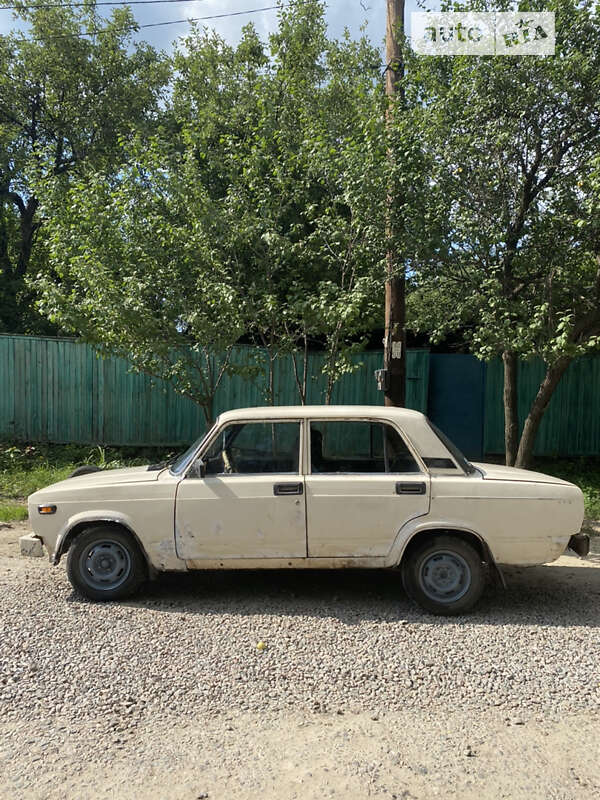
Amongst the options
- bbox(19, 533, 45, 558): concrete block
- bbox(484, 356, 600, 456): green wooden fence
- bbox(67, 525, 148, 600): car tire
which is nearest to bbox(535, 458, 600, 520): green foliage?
bbox(484, 356, 600, 456): green wooden fence

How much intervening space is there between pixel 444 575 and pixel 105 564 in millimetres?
2693

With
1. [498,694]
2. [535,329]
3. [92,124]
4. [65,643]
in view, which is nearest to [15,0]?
[92,124]

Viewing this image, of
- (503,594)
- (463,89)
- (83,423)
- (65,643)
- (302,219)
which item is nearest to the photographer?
(65,643)

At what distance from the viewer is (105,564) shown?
16.2ft

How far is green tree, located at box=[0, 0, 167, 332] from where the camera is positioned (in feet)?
47.6

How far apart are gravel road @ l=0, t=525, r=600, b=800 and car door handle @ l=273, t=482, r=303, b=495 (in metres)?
0.93

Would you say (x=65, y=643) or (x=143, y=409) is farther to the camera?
(x=143, y=409)

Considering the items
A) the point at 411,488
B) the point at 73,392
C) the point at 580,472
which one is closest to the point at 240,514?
the point at 411,488

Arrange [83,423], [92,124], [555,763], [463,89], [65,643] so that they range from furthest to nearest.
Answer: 1. [92,124]
2. [83,423]
3. [463,89]
4. [65,643]
5. [555,763]

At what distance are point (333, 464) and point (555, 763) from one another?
2573 mm

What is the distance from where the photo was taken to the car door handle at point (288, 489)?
481 centimetres

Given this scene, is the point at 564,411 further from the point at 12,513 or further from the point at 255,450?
the point at 12,513

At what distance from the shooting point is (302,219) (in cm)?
1079

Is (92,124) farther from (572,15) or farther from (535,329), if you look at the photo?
(535,329)
